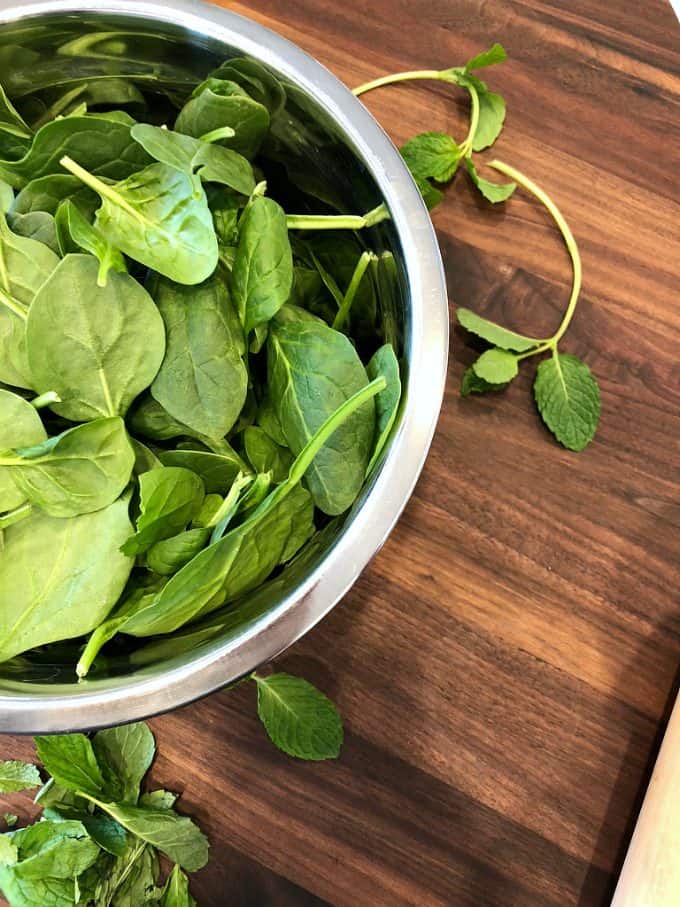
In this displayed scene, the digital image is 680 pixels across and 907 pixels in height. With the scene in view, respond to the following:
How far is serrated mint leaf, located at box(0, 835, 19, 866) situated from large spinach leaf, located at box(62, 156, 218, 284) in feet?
1.27

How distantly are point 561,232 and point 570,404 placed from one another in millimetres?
130

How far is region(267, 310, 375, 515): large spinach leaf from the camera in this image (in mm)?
395

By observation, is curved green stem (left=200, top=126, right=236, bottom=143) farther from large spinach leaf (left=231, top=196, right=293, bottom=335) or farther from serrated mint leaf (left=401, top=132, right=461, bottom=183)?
serrated mint leaf (left=401, top=132, right=461, bottom=183)

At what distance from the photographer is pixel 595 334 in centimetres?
58

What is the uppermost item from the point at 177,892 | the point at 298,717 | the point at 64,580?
the point at 64,580

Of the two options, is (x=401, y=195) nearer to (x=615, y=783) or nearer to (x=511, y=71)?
(x=511, y=71)

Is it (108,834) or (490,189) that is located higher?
(490,189)

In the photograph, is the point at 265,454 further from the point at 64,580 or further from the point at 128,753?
the point at 128,753

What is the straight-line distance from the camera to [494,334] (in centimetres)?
56

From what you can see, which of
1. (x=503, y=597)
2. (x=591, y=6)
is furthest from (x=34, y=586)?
(x=591, y=6)

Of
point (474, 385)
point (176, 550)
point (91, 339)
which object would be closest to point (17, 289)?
point (91, 339)

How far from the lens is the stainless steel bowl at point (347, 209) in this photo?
0.37 meters

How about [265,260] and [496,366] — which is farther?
[496,366]

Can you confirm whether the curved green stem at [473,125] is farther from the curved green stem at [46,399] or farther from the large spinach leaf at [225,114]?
the curved green stem at [46,399]
